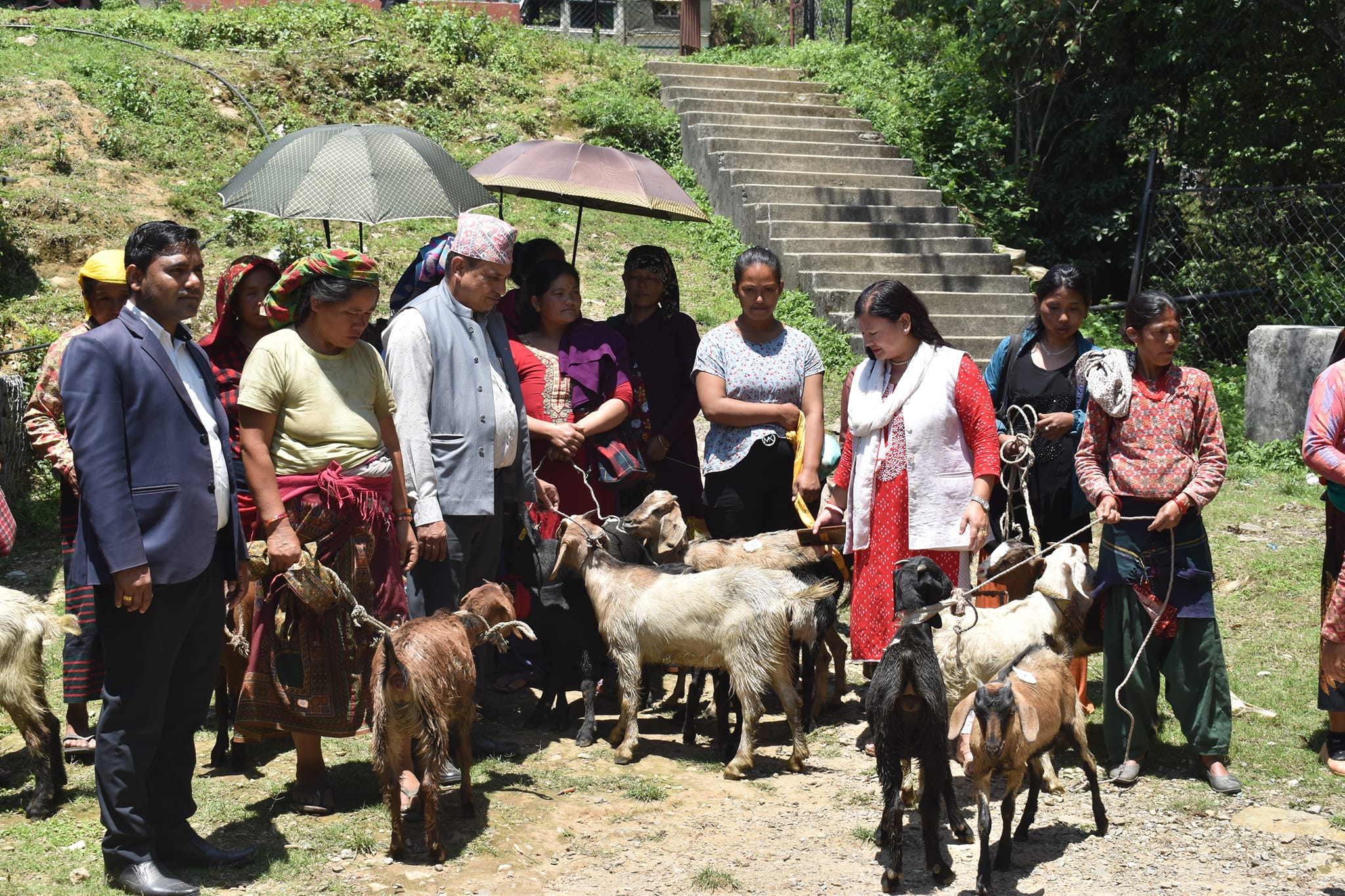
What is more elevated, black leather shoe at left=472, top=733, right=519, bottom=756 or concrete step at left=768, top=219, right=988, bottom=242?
concrete step at left=768, top=219, right=988, bottom=242

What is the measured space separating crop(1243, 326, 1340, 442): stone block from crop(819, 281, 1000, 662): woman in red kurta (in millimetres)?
7169

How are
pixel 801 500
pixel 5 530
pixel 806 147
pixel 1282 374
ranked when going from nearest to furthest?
pixel 5 530 < pixel 801 500 < pixel 1282 374 < pixel 806 147

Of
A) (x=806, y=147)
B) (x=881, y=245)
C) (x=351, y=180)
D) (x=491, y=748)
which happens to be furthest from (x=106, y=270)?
(x=806, y=147)

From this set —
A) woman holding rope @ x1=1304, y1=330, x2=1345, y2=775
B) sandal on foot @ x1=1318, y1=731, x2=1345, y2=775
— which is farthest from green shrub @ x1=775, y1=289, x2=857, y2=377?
sandal on foot @ x1=1318, y1=731, x2=1345, y2=775

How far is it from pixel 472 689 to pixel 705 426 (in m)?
6.31

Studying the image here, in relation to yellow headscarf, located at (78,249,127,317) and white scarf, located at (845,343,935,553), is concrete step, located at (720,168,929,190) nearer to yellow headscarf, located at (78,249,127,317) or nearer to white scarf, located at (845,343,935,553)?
white scarf, located at (845,343,935,553)

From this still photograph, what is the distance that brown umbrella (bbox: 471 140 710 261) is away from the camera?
702 centimetres

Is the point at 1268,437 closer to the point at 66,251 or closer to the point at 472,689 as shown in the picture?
the point at 472,689

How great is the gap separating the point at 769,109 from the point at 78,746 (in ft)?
45.7

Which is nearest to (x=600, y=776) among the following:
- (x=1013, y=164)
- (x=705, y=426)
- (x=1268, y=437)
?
(x=705, y=426)

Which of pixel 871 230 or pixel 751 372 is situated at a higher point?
pixel 871 230

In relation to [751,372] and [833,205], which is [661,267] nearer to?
[751,372]

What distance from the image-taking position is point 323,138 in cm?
663

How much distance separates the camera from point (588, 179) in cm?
706
